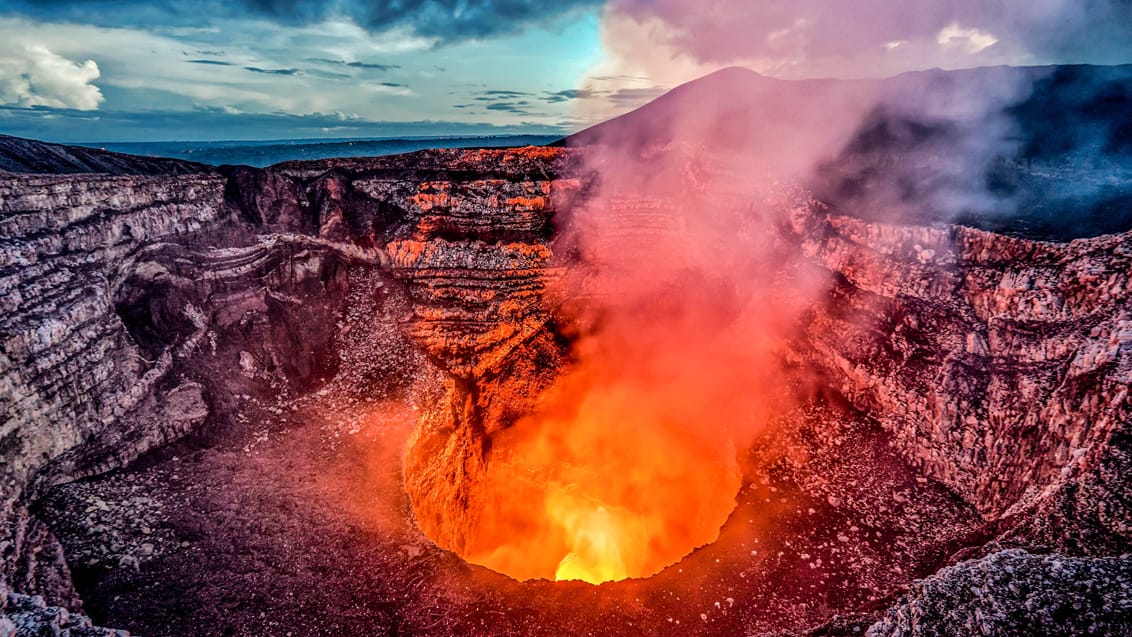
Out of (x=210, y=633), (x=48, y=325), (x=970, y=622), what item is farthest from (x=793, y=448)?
(x=48, y=325)

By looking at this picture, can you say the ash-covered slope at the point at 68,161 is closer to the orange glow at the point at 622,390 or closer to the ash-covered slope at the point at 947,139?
the orange glow at the point at 622,390

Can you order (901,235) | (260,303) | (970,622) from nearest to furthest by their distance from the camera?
1. (970,622)
2. (901,235)
3. (260,303)

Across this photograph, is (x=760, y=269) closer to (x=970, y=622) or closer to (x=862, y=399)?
(x=862, y=399)

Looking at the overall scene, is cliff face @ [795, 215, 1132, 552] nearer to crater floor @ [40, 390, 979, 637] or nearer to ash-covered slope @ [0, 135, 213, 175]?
crater floor @ [40, 390, 979, 637]

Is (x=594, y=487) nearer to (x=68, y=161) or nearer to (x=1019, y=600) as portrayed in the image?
(x=1019, y=600)

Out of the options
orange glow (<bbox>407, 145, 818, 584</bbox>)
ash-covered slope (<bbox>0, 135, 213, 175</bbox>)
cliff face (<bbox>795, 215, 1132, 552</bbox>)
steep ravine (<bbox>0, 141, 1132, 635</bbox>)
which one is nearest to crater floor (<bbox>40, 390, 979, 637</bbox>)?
steep ravine (<bbox>0, 141, 1132, 635</bbox>)

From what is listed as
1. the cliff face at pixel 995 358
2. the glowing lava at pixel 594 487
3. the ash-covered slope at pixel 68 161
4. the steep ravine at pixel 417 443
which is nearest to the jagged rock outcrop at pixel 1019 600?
the steep ravine at pixel 417 443

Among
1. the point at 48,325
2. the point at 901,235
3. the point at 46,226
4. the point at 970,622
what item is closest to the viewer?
the point at 970,622
